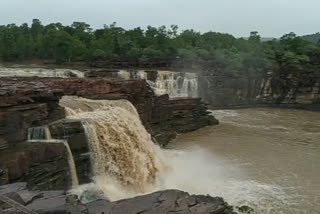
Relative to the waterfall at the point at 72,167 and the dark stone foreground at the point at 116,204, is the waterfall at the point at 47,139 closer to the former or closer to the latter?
the waterfall at the point at 72,167

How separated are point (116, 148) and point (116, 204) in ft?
19.3

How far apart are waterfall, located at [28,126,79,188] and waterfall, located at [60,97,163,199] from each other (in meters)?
1.01

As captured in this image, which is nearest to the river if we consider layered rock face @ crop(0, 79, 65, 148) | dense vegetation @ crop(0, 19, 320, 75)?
layered rock face @ crop(0, 79, 65, 148)

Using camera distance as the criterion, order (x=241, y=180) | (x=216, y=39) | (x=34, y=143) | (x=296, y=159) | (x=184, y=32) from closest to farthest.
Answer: (x=34, y=143)
(x=241, y=180)
(x=296, y=159)
(x=216, y=39)
(x=184, y=32)

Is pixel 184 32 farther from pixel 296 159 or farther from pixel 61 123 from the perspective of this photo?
pixel 61 123

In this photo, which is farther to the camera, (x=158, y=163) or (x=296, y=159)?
(x=296, y=159)

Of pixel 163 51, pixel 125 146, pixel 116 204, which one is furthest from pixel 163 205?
pixel 163 51

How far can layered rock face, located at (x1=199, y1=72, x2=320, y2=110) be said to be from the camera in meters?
36.0

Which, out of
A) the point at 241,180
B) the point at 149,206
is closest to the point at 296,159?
the point at 241,180

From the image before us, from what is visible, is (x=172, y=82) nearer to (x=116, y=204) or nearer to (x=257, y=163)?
(x=257, y=163)

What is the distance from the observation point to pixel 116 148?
16.0 m

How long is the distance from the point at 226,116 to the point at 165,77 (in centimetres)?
533

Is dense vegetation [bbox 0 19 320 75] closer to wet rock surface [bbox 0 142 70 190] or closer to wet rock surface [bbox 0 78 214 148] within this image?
wet rock surface [bbox 0 78 214 148]

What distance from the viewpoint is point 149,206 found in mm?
10328
